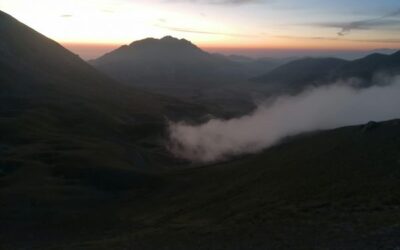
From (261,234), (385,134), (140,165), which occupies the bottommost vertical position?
(140,165)

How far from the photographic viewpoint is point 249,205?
2216 inches

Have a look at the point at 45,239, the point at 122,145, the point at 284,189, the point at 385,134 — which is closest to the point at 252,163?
the point at 385,134

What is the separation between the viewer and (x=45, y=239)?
6212 cm

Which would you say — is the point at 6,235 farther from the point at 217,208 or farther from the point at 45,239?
the point at 217,208

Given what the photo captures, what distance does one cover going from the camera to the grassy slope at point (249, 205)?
1471 inches

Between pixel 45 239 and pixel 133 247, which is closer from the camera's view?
pixel 133 247

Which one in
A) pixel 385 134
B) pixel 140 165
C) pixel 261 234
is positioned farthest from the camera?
pixel 140 165

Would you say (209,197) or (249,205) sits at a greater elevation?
(249,205)

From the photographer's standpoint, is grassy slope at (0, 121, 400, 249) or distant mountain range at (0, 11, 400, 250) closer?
grassy slope at (0, 121, 400, 249)

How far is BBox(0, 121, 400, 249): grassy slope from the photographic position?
37375mm

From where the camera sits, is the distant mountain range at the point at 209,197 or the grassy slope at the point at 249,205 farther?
the distant mountain range at the point at 209,197

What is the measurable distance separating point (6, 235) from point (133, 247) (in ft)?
101

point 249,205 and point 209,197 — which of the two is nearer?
point 249,205

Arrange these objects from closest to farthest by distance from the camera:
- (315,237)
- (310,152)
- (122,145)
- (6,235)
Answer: (315,237), (6,235), (310,152), (122,145)
